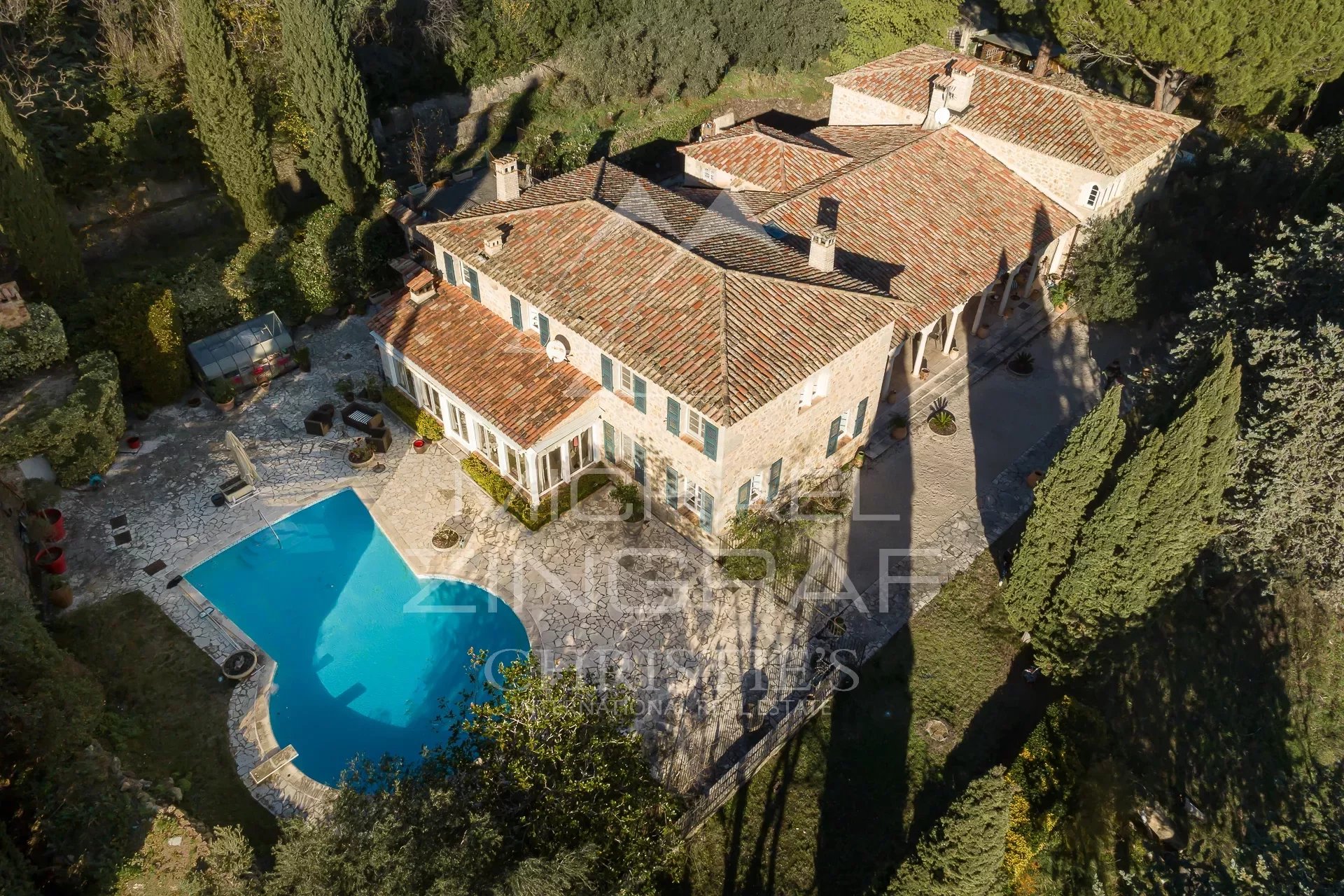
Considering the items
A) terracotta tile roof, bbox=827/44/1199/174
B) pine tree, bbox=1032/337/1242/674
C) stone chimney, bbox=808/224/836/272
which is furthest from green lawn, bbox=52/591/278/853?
terracotta tile roof, bbox=827/44/1199/174

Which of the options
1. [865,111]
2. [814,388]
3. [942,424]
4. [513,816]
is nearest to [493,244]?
[814,388]

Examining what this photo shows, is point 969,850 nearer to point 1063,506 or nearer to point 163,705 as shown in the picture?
point 1063,506

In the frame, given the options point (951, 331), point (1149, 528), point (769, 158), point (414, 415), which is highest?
point (769, 158)

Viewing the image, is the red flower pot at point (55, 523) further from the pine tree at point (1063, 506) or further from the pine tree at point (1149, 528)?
the pine tree at point (1149, 528)

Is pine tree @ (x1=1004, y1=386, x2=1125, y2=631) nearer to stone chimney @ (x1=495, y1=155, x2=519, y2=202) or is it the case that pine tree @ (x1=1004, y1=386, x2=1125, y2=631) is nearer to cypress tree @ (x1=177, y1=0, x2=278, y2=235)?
stone chimney @ (x1=495, y1=155, x2=519, y2=202)

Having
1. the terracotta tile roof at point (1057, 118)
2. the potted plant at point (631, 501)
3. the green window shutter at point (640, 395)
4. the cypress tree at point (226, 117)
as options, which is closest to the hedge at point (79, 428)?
the cypress tree at point (226, 117)

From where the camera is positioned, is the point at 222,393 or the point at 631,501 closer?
the point at 631,501
